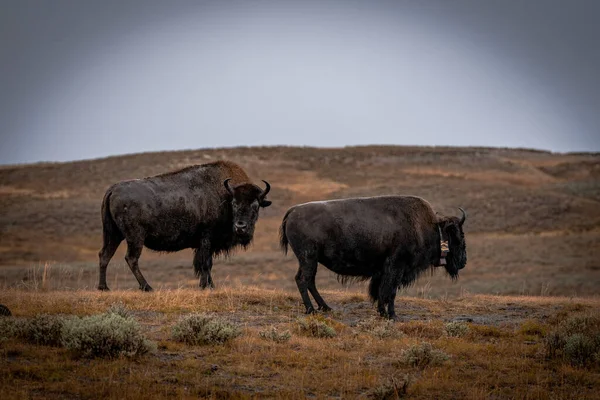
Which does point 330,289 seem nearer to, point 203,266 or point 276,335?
point 203,266

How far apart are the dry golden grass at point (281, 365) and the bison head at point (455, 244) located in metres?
1.70

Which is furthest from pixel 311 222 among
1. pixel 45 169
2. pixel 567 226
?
pixel 45 169

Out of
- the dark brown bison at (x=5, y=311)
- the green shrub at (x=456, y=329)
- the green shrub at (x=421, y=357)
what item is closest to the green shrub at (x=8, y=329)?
the dark brown bison at (x=5, y=311)

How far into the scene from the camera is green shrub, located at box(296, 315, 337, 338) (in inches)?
416

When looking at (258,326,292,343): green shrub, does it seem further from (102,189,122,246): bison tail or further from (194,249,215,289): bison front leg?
(102,189,122,246): bison tail

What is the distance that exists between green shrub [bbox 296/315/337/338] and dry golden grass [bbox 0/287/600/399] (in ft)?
0.47

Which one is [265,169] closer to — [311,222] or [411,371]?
[311,222]

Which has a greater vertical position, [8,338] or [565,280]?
[8,338]

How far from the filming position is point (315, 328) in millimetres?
10727

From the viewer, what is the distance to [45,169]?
7106cm

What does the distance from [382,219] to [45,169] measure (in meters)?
63.6

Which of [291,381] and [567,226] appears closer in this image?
[291,381]

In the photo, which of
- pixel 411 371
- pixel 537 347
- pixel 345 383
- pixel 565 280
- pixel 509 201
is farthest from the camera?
pixel 509 201

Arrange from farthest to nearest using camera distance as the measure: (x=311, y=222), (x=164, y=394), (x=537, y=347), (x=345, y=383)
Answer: (x=311, y=222) < (x=537, y=347) < (x=345, y=383) < (x=164, y=394)
